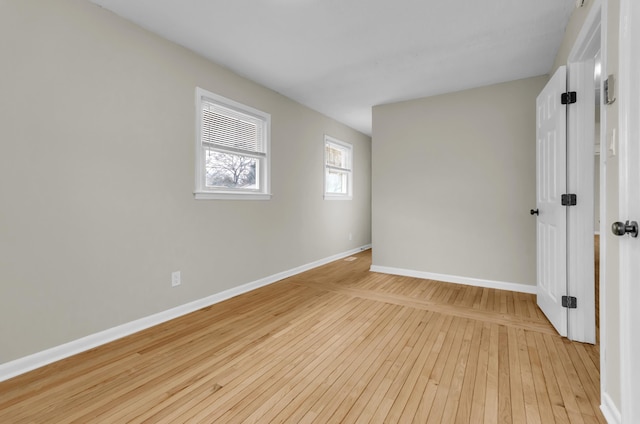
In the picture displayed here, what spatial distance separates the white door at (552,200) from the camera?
86.5 inches

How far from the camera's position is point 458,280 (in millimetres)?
3838

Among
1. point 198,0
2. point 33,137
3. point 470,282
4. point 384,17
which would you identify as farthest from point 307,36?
point 470,282

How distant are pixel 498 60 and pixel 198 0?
2.90 m

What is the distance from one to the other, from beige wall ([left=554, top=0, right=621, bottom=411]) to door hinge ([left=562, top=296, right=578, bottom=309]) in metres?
0.78

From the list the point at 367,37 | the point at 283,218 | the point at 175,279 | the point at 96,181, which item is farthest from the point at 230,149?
the point at 367,37

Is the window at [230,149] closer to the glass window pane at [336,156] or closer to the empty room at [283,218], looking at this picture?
the empty room at [283,218]

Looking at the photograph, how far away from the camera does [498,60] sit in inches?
118

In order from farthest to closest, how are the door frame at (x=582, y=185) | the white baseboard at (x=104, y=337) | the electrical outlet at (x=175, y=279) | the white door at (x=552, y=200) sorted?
the electrical outlet at (x=175, y=279), the white door at (x=552, y=200), the door frame at (x=582, y=185), the white baseboard at (x=104, y=337)

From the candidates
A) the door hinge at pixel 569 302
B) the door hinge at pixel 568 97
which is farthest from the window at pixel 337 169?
the door hinge at pixel 569 302

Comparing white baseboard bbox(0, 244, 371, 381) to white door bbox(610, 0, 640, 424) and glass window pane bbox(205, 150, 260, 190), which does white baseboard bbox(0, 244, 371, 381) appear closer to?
glass window pane bbox(205, 150, 260, 190)

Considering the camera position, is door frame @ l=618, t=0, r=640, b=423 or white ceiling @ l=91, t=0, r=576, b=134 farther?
white ceiling @ l=91, t=0, r=576, b=134

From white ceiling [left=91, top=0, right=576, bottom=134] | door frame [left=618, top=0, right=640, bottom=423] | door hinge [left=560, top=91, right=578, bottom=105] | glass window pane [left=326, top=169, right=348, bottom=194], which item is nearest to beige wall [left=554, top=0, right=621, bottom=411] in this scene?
door frame [left=618, top=0, right=640, bottom=423]

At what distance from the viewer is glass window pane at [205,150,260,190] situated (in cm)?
312

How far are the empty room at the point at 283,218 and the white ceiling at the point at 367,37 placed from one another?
0.02 m
